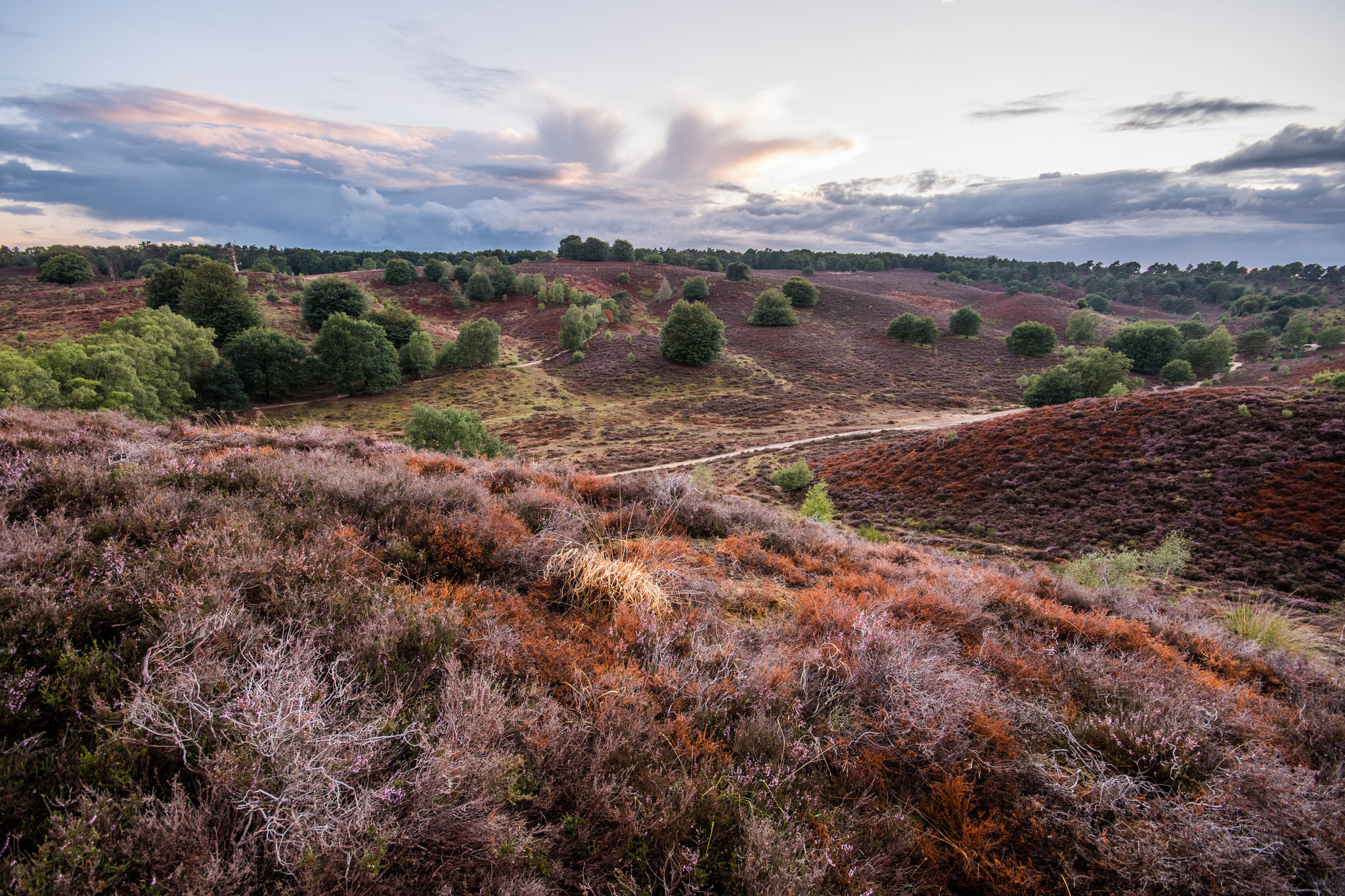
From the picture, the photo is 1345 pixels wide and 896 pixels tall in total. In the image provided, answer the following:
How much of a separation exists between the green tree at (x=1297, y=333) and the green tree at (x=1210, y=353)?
58.9ft

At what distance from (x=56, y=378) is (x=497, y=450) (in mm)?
23661

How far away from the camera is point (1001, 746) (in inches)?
128

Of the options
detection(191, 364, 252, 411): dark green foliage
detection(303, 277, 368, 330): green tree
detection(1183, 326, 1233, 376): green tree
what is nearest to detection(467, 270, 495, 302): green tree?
detection(303, 277, 368, 330): green tree

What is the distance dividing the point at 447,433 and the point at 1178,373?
82332 millimetres

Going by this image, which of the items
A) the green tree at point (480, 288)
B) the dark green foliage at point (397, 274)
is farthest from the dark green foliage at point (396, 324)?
the dark green foliage at point (397, 274)

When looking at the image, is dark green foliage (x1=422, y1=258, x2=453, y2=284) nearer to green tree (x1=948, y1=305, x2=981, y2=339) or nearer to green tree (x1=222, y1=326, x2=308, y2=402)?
green tree (x1=222, y1=326, x2=308, y2=402)

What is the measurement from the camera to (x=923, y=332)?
73375 mm

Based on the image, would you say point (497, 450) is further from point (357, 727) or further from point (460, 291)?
point (460, 291)

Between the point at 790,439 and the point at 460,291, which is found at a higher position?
the point at 460,291

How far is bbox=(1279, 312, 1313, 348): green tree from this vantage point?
69875 mm

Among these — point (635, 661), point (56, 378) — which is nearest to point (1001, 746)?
point (635, 661)

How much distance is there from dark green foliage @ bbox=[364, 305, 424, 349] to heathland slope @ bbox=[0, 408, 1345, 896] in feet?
181

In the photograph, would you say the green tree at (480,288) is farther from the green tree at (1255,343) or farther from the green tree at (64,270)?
the green tree at (1255,343)

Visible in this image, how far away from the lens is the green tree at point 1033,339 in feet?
224
